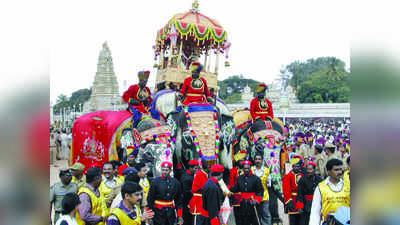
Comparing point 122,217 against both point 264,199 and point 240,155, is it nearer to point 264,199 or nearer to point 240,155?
point 264,199

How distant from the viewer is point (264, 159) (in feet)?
20.6

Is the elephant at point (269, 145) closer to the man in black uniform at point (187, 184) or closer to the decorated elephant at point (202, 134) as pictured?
the decorated elephant at point (202, 134)

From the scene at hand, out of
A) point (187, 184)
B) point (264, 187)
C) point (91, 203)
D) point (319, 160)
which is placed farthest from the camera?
point (319, 160)

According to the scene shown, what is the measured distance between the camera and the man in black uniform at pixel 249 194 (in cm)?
541

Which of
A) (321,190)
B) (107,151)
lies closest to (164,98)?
(107,151)

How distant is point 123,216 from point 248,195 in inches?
110

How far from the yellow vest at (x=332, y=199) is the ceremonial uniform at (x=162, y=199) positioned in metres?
1.99

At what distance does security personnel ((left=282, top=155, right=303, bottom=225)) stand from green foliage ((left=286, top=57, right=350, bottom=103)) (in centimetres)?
2906

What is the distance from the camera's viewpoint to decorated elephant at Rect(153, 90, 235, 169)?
6191mm

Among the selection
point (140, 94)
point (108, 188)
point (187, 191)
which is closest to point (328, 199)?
point (108, 188)

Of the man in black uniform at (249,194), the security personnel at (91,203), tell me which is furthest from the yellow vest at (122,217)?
the man in black uniform at (249,194)

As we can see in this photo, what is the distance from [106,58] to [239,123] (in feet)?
72.8

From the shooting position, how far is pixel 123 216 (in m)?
3.06
